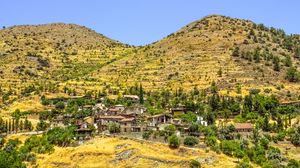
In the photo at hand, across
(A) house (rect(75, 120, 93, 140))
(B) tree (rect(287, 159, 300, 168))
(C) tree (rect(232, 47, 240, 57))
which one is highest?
(C) tree (rect(232, 47, 240, 57))

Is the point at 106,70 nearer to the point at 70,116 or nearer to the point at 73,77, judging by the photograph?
the point at 73,77

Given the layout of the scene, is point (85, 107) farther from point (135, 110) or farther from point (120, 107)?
point (135, 110)

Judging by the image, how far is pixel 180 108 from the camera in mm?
110375

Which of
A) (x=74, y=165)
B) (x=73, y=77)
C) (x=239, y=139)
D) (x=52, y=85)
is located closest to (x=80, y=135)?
(x=74, y=165)

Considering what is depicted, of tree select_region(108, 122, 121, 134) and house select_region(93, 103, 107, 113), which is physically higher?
house select_region(93, 103, 107, 113)

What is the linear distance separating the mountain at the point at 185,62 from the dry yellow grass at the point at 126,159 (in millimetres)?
48884

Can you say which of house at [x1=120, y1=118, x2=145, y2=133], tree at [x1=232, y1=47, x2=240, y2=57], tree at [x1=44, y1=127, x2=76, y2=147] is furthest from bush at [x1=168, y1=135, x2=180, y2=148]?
tree at [x1=232, y1=47, x2=240, y2=57]

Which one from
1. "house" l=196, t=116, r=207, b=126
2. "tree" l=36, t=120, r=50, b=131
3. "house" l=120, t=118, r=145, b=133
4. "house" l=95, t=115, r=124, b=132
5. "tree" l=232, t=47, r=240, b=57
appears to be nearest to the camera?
"house" l=120, t=118, r=145, b=133

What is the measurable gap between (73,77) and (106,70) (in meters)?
9.03

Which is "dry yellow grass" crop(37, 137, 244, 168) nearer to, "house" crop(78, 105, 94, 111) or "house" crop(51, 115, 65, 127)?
"house" crop(51, 115, 65, 127)

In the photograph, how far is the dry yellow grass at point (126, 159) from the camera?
260ft

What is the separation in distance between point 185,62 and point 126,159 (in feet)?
257

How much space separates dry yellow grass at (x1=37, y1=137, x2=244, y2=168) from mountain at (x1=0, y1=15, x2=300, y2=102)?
48884mm

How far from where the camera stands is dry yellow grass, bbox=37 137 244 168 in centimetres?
7919
